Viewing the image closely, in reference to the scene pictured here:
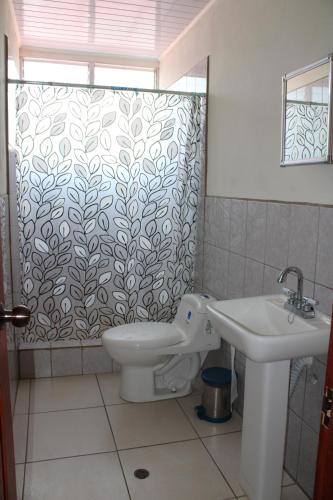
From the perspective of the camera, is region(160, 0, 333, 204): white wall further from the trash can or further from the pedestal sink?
the trash can

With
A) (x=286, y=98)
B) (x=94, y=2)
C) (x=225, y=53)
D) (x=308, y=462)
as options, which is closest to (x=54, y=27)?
(x=94, y=2)

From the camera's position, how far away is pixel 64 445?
229 cm

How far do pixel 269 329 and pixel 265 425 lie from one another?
1.29 feet

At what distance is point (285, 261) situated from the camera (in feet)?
6.83

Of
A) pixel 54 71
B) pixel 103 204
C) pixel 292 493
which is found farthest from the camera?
pixel 54 71

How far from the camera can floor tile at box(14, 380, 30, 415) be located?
2.64 m

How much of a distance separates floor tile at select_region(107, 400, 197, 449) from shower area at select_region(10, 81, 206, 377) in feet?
1.95

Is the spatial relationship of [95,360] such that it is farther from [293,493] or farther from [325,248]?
[325,248]

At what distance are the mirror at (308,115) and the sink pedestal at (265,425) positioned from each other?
87 centimetres

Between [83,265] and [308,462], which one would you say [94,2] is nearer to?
[83,265]

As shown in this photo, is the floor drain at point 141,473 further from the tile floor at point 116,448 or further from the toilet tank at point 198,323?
the toilet tank at point 198,323

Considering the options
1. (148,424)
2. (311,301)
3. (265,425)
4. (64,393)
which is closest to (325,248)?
(311,301)

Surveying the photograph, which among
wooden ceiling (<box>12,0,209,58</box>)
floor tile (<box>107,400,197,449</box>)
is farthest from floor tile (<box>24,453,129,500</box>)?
wooden ceiling (<box>12,0,209,58</box>)

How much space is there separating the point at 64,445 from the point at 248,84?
2186mm
